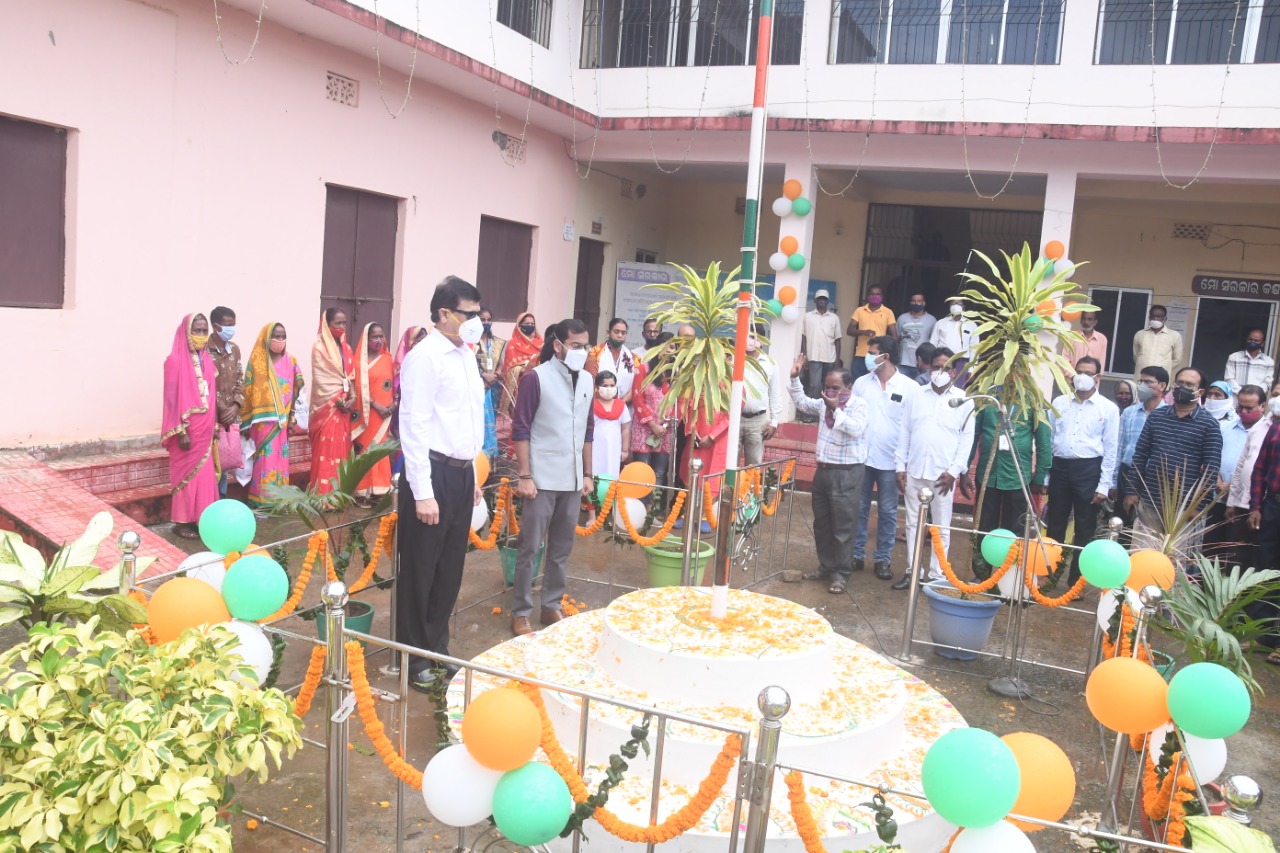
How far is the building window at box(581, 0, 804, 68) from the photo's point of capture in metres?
12.5

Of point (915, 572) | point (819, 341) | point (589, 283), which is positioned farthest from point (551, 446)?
point (589, 283)

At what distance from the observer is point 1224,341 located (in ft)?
45.0

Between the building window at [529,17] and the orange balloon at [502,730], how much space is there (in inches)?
394

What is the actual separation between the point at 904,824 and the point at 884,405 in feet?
15.0

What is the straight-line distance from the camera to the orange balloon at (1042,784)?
289 centimetres

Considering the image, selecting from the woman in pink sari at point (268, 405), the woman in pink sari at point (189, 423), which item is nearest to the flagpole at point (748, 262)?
the woman in pink sari at point (189, 423)

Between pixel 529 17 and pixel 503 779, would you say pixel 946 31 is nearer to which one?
pixel 529 17

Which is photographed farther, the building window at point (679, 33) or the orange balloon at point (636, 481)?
the building window at point (679, 33)

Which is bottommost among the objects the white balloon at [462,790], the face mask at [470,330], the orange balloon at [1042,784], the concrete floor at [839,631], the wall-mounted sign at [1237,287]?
the concrete floor at [839,631]

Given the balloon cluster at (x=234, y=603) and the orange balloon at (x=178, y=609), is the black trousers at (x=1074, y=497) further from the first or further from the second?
the orange balloon at (x=178, y=609)

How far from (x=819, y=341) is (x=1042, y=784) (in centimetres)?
1079

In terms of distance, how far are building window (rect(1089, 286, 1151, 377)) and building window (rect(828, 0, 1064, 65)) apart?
4.39m

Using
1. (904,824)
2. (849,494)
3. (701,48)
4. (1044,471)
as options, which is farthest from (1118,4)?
(904,824)

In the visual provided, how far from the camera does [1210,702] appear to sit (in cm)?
329
